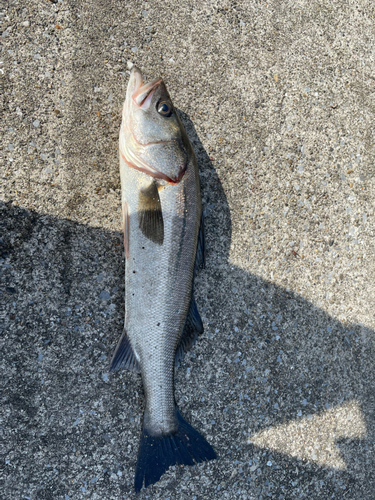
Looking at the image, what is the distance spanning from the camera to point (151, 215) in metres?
2.48

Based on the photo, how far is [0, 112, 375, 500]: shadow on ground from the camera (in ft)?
8.50

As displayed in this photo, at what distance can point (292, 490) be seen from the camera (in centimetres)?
313

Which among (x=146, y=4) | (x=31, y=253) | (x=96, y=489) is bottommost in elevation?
(x=96, y=489)

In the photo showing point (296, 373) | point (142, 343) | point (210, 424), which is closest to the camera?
point (142, 343)

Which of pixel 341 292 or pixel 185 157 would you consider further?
pixel 341 292

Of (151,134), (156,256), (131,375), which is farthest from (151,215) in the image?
(131,375)

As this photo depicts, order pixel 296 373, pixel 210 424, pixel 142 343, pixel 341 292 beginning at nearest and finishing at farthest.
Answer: pixel 142 343
pixel 210 424
pixel 296 373
pixel 341 292

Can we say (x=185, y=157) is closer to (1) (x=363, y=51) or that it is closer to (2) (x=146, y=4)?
(2) (x=146, y=4)

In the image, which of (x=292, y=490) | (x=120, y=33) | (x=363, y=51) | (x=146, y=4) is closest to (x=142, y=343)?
(x=292, y=490)

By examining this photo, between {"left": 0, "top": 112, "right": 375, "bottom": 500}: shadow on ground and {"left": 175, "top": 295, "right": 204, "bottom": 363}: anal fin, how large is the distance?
24 cm

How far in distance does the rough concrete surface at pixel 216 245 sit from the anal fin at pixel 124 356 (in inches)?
8.7

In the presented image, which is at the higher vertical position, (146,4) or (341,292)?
(146,4)

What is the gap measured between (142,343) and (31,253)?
1131mm

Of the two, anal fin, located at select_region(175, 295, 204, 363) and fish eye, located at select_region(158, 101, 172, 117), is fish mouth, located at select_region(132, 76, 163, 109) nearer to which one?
fish eye, located at select_region(158, 101, 172, 117)
